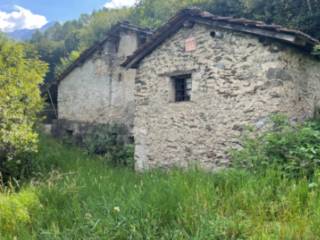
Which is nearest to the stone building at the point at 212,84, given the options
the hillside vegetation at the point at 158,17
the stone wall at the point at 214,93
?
the stone wall at the point at 214,93

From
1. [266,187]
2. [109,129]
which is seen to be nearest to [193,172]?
[266,187]

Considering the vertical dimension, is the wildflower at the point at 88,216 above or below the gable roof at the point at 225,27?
below

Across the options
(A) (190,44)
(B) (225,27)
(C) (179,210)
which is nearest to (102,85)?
(A) (190,44)

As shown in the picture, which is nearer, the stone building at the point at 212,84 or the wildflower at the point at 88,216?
the wildflower at the point at 88,216

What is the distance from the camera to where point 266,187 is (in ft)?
18.8

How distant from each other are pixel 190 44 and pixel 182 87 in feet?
3.74

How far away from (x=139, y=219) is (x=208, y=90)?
511 centimetres

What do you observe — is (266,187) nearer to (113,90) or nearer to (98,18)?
(113,90)

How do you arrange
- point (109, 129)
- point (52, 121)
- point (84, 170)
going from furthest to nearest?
1. point (52, 121)
2. point (109, 129)
3. point (84, 170)

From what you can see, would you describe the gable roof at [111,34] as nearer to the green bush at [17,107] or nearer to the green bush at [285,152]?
the green bush at [17,107]

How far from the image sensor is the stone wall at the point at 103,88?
15.3 m

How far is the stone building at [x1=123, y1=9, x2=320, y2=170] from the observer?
8.88 meters

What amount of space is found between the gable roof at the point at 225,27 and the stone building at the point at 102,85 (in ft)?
12.7

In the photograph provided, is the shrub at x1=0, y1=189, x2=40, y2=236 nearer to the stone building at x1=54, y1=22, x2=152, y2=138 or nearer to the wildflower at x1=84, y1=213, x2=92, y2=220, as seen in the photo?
the wildflower at x1=84, y1=213, x2=92, y2=220
